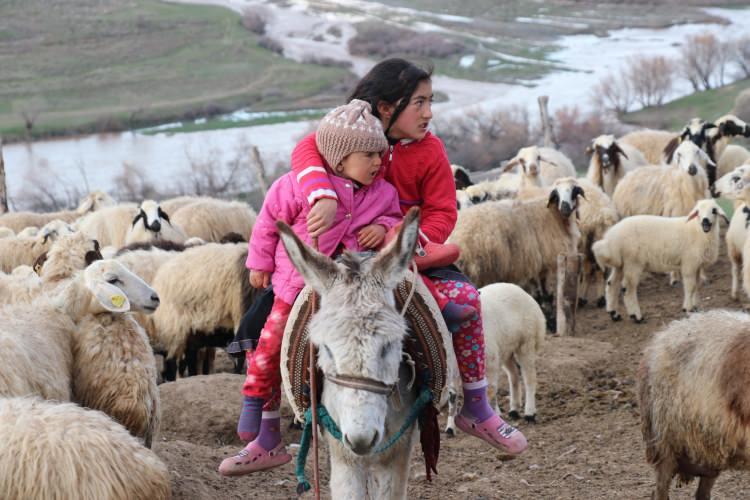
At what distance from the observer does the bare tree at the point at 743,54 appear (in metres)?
39.3

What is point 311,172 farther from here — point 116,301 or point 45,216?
point 45,216

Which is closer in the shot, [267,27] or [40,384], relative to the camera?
[40,384]

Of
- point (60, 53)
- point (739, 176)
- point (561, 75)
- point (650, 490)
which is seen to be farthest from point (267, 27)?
point (650, 490)

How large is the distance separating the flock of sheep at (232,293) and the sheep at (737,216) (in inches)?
1.0

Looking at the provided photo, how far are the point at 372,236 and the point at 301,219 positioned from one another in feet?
1.03

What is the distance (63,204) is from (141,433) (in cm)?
2679

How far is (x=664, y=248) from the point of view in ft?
38.0

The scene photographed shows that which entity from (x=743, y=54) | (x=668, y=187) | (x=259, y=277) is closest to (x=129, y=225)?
(x=668, y=187)

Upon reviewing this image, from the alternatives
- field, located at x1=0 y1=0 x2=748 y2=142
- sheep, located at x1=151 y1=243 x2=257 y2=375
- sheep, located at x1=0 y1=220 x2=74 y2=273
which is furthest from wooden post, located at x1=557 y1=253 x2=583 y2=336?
field, located at x1=0 y1=0 x2=748 y2=142

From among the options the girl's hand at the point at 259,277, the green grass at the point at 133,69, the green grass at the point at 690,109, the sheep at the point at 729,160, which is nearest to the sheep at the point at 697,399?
the girl's hand at the point at 259,277

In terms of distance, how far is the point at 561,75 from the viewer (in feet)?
156

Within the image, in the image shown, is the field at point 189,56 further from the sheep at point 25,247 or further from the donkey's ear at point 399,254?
the donkey's ear at point 399,254

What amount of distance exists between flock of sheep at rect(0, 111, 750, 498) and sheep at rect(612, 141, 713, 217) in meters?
0.02

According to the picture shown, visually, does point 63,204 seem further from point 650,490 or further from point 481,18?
point 481,18
